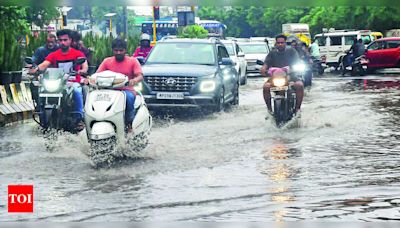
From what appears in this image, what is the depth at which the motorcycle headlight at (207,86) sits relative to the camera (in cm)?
1970

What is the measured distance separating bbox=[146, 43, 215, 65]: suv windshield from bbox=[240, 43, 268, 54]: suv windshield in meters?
22.0

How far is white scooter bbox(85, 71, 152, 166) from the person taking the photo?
11594mm

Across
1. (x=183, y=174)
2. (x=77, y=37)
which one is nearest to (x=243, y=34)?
(x=77, y=37)

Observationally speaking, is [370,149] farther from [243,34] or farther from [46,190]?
[243,34]

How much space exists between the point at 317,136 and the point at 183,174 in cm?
482

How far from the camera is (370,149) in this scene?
1320 centimetres

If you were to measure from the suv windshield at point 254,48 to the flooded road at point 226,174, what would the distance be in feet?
82.7

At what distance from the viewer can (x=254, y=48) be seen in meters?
43.8

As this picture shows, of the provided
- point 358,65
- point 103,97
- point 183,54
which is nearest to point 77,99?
point 103,97

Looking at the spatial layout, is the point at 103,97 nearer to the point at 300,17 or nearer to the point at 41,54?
the point at 41,54

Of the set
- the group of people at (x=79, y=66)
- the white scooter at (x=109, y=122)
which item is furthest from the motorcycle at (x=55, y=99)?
the white scooter at (x=109, y=122)

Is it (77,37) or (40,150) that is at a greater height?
(77,37)

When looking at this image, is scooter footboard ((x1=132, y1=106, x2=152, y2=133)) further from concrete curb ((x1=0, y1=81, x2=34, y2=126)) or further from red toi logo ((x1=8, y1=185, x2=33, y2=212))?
concrete curb ((x1=0, y1=81, x2=34, y2=126))

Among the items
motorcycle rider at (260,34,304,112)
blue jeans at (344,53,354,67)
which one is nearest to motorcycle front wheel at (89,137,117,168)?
motorcycle rider at (260,34,304,112)
